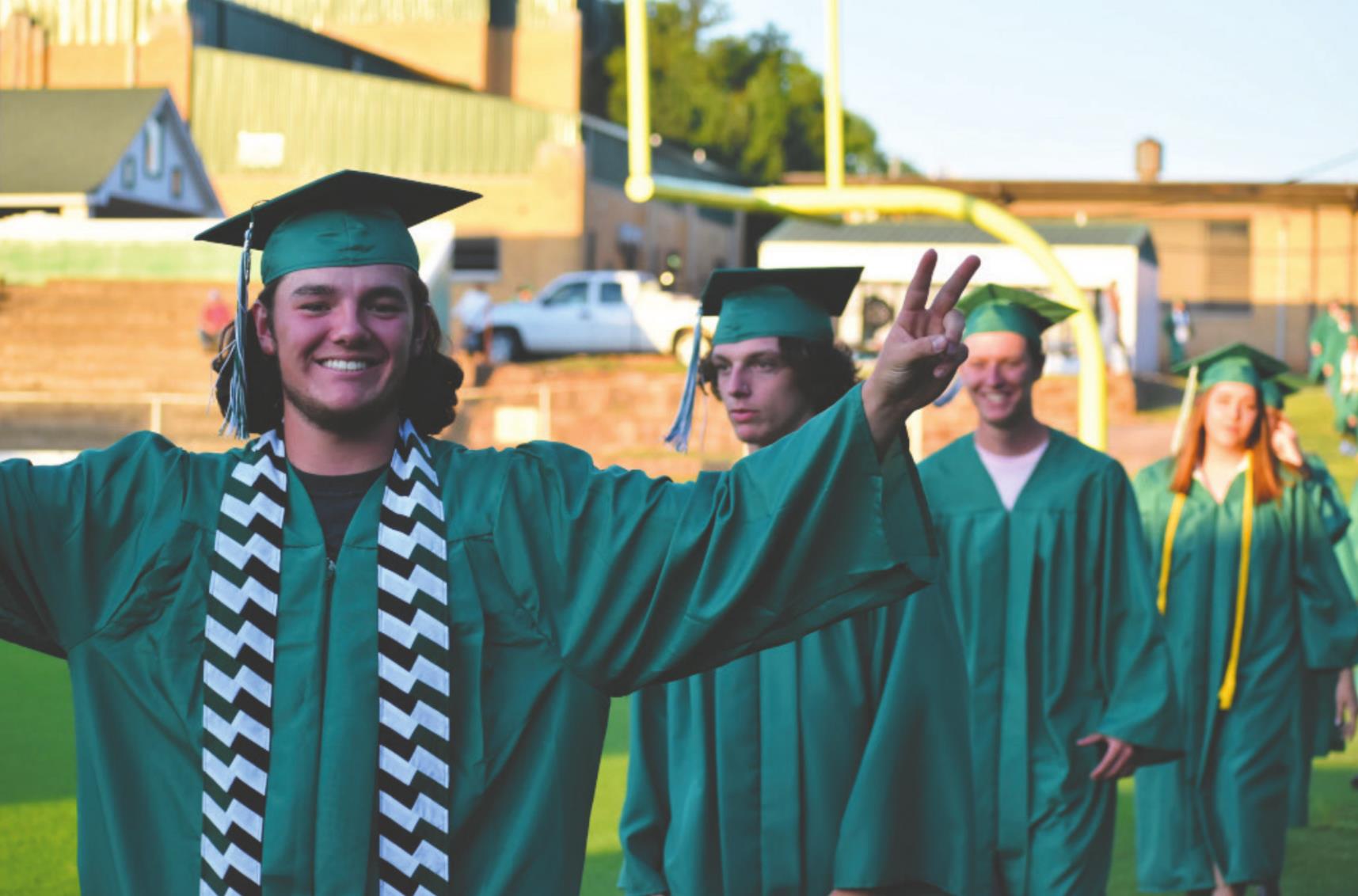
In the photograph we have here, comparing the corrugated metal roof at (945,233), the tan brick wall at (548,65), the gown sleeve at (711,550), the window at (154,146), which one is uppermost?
the tan brick wall at (548,65)

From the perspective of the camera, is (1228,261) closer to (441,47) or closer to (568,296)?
(441,47)

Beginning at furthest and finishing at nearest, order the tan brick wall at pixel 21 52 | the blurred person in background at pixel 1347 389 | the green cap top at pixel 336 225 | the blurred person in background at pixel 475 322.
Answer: the tan brick wall at pixel 21 52, the blurred person in background at pixel 475 322, the blurred person in background at pixel 1347 389, the green cap top at pixel 336 225

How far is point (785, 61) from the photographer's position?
6562cm

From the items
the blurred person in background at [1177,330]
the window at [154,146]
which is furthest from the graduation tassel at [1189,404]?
the blurred person in background at [1177,330]

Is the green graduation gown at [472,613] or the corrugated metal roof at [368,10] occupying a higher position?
the corrugated metal roof at [368,10]

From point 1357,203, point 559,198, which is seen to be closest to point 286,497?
point 559,198

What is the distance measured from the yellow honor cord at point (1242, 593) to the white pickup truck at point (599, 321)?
26975 mm

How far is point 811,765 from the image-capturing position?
4812mm

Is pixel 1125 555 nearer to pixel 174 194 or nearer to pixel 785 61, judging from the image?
pixel 174 194

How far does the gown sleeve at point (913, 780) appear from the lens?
4645mm

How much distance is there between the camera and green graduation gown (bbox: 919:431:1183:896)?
243 inches

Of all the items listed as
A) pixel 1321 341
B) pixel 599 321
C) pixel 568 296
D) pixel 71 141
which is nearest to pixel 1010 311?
pixel 1321 341

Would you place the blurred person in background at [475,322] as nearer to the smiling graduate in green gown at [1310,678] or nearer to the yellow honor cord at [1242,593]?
the smiling graduate in green gown at [1310,678]

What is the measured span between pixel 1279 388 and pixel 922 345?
641 cm
